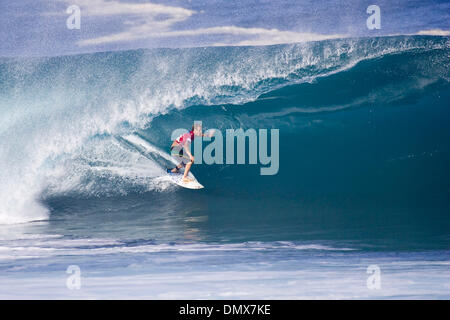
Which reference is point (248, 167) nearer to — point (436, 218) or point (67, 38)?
point (436, 218)

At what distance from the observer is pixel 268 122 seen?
7914mm

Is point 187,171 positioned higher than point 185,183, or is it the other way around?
point 187,171

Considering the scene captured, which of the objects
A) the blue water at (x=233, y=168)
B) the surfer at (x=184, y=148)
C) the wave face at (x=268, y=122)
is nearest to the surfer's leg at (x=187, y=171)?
the surfer at (x=184, y=148)

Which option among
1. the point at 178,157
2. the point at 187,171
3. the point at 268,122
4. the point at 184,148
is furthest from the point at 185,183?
the point at 268,122

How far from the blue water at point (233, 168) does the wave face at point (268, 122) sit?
0.02 metres

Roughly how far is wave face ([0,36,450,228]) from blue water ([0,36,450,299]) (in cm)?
2

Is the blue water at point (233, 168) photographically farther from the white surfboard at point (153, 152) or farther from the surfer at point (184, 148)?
the surfer at point (184, 148)

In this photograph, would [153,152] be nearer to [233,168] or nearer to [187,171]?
[187,171]

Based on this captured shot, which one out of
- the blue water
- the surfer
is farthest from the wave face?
the surfer

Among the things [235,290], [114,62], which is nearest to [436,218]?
[235,290]

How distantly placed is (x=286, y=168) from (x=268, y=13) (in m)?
2.95

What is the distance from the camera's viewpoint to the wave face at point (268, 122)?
7.12 metres

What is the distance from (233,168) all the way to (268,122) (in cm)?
102

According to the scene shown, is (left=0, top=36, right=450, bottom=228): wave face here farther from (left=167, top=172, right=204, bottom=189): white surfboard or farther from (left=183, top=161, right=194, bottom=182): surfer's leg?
(left=183, top=161, right=194, bottom=182): surfer's leg
